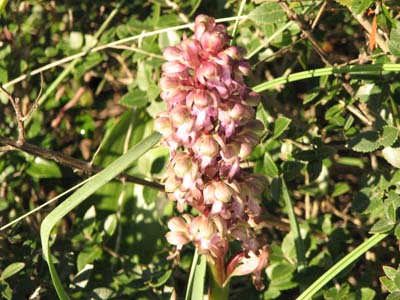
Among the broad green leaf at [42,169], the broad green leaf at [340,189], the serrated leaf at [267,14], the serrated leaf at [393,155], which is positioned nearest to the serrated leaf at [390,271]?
the serrated leaf at [393,155]

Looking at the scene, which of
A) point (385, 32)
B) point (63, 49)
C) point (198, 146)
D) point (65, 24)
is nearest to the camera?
point (198, 146)

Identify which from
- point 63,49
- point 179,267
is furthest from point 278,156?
point 63,49

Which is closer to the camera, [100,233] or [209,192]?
[209,192]

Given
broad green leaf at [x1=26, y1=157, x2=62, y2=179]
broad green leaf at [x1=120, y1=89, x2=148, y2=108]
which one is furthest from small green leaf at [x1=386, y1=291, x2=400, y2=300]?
broad green leaf at [x1=26, y1=157, x2=62, y2=179]

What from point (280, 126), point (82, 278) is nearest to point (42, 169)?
point (82, 278)

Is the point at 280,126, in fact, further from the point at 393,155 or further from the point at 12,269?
the point at 12,269

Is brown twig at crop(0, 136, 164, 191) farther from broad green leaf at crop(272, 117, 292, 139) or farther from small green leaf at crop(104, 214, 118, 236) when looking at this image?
broad green leaf at crop(272, 117, 292, 139)

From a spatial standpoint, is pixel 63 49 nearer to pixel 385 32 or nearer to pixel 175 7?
pixel 175 7
